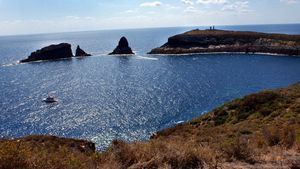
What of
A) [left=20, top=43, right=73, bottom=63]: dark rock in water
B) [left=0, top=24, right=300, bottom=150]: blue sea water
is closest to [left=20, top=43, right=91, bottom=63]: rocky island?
[left=20, top=43, right=73, bottom=63]: dark rock in water

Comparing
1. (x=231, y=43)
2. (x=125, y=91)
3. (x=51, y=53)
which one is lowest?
(x=125, y=91)

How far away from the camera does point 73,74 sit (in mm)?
107750

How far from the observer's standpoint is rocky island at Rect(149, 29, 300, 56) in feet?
461

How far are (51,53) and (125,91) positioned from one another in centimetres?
8287

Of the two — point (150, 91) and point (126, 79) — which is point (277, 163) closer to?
point (150, 91)

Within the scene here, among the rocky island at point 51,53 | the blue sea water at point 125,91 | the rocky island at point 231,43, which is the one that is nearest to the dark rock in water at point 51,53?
→ the rocky island at point 51,53

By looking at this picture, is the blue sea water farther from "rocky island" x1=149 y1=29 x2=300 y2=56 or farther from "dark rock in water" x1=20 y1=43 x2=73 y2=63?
"dark rock in water" x1=20 y1=43 x2=73 y2=63

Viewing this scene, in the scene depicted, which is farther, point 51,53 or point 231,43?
point 231,43

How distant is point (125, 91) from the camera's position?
3061 inches

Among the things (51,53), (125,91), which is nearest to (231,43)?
(51,53)

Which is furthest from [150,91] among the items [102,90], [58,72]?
[58,72]

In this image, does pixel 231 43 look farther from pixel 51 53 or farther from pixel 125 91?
pixel 125 91

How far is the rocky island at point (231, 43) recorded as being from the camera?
141 metres

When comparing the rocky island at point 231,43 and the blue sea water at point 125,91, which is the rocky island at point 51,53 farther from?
the rocky island at point 231,43
